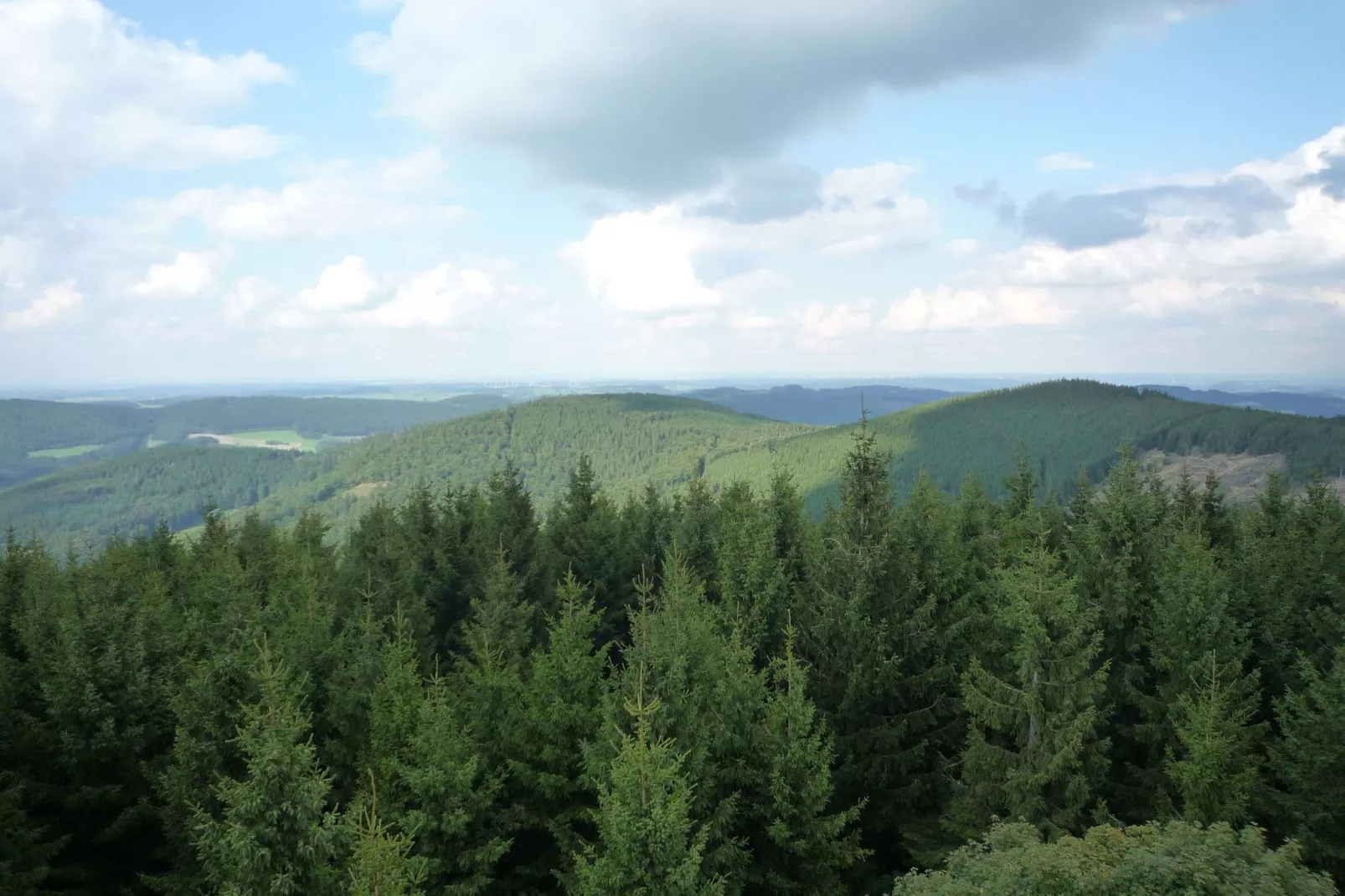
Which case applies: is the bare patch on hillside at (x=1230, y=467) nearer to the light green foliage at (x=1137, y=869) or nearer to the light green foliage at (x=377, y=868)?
the light green foliage at (x=1137, y=869)

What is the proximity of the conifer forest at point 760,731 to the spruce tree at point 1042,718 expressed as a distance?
0.31 feet

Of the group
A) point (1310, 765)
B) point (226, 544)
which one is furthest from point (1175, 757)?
point (226, 544)

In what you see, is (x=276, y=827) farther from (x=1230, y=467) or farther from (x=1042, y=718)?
(x=1230, y=467)

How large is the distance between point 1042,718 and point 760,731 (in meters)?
7.64

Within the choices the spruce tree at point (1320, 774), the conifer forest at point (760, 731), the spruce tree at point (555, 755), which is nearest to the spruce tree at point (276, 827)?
the conifer forest at point (760, 731)

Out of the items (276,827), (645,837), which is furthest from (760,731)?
(276,827)

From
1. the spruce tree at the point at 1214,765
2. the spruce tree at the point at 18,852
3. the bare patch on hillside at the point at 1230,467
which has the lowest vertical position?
the bare patch on hillside at the point at 1230,467

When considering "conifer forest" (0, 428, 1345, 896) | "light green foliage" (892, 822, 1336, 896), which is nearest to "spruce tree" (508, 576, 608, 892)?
"conifer forest" (0, 428, 1345, 896)

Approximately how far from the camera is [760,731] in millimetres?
19266

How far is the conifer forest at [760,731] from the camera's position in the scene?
15.6 metres

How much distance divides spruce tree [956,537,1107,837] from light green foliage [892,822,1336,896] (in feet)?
12.8

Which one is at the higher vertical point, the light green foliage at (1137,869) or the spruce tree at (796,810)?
the light green foliage at (1137,869)

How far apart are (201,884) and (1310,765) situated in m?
30.7

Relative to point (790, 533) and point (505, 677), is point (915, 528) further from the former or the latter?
point (505, 677)
